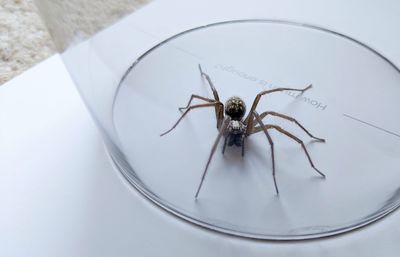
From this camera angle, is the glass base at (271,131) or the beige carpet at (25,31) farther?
the beige carpet at (25,31)

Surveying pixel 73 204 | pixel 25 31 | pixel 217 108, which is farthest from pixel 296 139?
pixel 25 31

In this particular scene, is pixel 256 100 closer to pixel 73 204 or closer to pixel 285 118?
pixel 285 118

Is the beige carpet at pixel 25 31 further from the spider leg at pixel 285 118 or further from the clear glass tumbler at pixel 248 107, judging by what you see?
the spider leg at pixel 285 118

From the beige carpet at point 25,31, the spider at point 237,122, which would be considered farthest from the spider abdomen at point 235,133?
the beige carpet at point 25,31

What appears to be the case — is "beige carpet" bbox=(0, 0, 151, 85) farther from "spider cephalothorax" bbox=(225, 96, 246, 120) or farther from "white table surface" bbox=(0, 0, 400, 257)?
"spider cephalothorax" bbox=(225, 96, 246, 120)

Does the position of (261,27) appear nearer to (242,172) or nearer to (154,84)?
(154,84)

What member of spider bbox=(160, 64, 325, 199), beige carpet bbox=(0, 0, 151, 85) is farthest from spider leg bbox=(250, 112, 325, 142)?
beige carpet bbox=(0, 0, 151, 85)

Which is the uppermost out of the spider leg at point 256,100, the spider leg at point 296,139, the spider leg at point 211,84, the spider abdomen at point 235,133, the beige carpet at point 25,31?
the beige carpet at point 25,31
